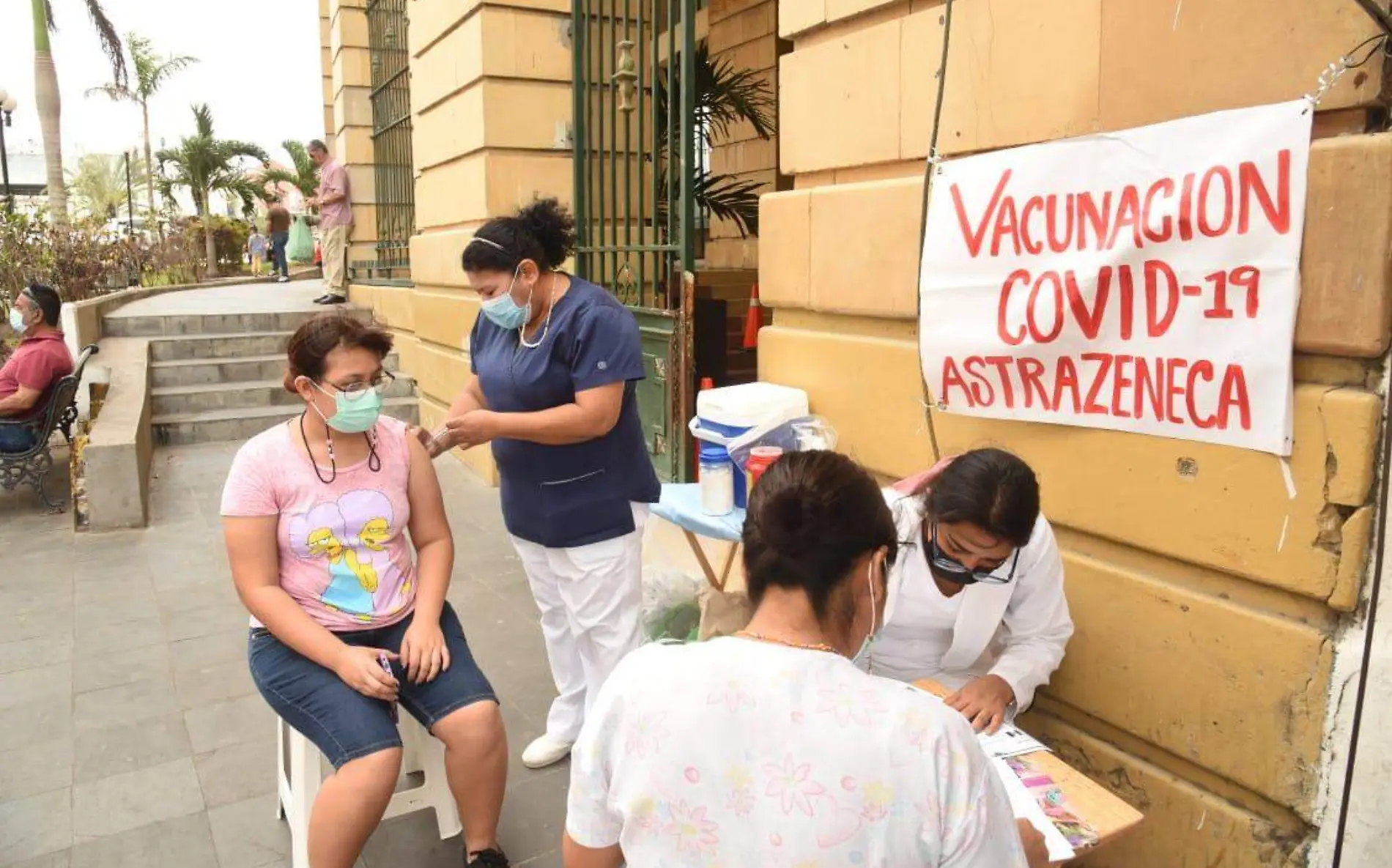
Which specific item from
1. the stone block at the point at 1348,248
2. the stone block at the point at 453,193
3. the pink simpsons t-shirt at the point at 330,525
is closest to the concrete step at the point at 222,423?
the stone block at the point at 453,193

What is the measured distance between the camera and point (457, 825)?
9.04ft

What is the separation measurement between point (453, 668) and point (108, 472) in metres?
4.55

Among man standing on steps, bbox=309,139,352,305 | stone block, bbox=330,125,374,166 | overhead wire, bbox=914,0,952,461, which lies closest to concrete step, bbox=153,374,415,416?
man standing on steps, bbox=309,139,352,305

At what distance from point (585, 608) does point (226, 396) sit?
6706 millimetres

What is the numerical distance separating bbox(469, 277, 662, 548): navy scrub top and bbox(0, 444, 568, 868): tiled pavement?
911mm

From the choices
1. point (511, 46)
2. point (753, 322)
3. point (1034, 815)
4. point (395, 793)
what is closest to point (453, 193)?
point (511, 46)

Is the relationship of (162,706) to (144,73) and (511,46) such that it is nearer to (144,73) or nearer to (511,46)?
(511,46)

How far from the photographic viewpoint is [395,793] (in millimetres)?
2707

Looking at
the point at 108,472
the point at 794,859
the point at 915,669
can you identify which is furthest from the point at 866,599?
the point at 108,472

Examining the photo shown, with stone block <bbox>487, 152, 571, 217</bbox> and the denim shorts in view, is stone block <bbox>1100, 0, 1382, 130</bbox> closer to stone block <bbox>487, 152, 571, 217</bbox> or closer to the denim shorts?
the denim shorts

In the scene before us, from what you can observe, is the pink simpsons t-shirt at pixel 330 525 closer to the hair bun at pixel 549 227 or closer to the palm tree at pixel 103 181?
the hair bun at pixel 549 227

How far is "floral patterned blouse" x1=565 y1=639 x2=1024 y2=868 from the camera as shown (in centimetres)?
117

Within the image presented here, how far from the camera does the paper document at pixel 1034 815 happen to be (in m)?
1.65

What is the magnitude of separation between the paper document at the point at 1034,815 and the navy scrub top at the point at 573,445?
146 cm
